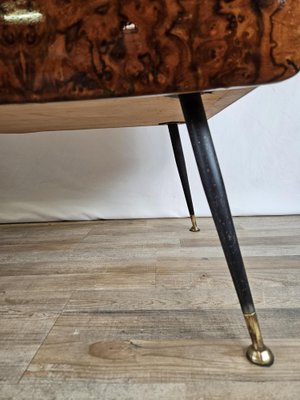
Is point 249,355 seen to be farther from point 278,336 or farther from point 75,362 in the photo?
point 75,362

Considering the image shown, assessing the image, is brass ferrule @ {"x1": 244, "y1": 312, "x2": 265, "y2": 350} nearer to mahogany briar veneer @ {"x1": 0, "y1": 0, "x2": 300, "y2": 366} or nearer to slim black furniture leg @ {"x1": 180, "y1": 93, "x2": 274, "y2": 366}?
slim black furniture leg @ {"x1": 180, "y1": 93, "x2": 274, "y2": 366}

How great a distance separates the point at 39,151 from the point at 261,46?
1144mm

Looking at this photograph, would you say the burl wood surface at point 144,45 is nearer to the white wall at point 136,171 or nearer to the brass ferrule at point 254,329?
the brass ferrule at point 254,329

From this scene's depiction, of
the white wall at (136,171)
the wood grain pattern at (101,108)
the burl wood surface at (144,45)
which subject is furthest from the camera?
the white wall at (136,171)

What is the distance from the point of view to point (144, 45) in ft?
1.02

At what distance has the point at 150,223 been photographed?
1167 mm

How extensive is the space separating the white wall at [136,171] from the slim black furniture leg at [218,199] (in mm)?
874

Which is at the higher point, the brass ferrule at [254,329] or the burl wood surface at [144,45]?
the burl wood surface at [144,45]

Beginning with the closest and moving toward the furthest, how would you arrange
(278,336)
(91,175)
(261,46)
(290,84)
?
(261,46)
(278,336)
(290,84)
(91,175)

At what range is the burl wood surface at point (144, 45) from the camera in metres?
0.30

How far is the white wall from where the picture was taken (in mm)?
1200

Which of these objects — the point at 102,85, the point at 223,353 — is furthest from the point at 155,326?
the point at 102,85

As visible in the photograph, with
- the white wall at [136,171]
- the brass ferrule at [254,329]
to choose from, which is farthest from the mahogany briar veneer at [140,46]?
the white wall at [136,171]

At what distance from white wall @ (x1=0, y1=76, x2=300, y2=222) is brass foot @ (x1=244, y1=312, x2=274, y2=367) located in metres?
0.88
